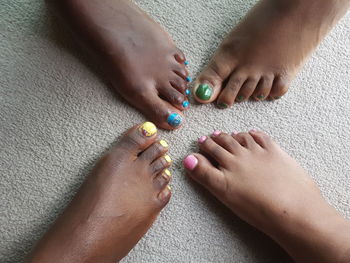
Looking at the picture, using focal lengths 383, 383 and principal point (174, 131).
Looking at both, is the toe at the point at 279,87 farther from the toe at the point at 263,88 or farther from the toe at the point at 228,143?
the toe at the point at 228,143

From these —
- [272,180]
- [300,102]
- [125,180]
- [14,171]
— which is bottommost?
[14,171]

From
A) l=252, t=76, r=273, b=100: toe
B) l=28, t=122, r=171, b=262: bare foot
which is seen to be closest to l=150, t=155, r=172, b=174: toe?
l=28, t=122, r=171, b=262: bare foot

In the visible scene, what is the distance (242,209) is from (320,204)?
0.16 m

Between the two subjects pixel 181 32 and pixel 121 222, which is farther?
pixel 181 32

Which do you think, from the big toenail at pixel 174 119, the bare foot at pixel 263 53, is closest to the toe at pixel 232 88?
the bare foot at pixel 263 53

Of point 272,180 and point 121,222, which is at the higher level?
point 272,180

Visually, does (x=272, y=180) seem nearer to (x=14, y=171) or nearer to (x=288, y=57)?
(x=288, y=57)

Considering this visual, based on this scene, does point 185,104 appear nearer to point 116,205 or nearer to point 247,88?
point 247,88

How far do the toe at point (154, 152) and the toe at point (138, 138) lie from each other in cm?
1

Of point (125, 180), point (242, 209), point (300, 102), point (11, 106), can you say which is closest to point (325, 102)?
point (300, 102)

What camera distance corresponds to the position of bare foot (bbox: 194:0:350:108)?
80 cm

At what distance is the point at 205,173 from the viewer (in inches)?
31.1

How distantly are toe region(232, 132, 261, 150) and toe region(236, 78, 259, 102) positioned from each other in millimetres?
81

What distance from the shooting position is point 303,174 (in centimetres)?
82
